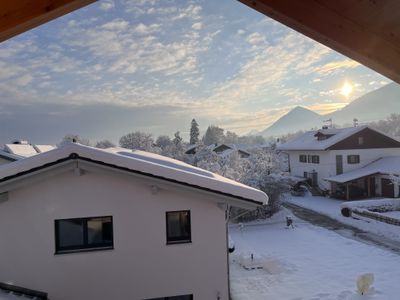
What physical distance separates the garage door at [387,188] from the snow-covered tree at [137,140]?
29726 mm

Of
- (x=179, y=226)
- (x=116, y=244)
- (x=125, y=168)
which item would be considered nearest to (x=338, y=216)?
(x=179, y=226)

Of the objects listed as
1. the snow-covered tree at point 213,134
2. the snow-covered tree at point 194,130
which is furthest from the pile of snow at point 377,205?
the snow-covered tree at point 213,134

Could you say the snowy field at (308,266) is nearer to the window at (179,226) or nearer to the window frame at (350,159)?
the window at (179,226)

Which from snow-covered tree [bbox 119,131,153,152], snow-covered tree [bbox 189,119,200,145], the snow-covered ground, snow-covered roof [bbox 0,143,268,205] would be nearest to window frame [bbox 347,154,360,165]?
the snow-covered ground

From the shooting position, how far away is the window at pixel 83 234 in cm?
602

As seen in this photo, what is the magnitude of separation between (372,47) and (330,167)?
30.5 meters

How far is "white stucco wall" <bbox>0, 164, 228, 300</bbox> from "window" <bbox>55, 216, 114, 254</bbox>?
11 centimetres

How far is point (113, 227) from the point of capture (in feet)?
20.1

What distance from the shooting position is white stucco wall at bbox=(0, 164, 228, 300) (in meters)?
5.86

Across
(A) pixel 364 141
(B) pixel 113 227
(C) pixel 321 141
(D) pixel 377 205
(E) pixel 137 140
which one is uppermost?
(E) pixel 137 140

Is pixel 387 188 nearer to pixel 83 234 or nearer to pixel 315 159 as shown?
pixel 315 159

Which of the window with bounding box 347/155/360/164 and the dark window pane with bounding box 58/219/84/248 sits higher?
the window with bounding box 347/155/360/164

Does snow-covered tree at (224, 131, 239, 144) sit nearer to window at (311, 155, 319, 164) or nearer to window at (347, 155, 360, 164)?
window at (311, 155, 319, 164)

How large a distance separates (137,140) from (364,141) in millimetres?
29949
